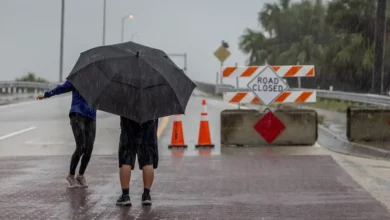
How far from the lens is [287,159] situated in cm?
1521

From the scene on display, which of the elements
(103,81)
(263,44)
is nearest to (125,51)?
(103,81)

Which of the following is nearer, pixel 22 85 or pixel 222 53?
pixel 22 85

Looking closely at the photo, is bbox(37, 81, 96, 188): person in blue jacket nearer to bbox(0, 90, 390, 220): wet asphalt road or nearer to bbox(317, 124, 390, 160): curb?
bbox(0, 90, 390, 220): wet asphalt road

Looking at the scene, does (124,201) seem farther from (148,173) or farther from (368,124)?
(368,124)

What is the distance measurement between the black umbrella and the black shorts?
298mm

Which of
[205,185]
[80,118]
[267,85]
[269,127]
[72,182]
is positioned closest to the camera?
[80,118]

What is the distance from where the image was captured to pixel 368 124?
18.6 meters

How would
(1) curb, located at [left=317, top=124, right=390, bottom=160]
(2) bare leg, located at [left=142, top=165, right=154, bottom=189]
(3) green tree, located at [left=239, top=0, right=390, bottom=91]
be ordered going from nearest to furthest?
(2) bare leg, located at [left=142, top=165, right=154, bottom=189]
(1) curb, located at [left=317, top=124, right=390, bottom=160]
(3) green tree, located at [left=239, top=0, right=390, bottom=91]

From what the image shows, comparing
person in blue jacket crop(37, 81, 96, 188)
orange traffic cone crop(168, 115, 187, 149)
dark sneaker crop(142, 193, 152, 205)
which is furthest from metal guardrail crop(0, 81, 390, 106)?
dark sneaker crop(142, 193, 152, 205)

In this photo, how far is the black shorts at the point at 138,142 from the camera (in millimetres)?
9797

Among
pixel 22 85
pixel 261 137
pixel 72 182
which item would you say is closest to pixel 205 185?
pixel 72 182

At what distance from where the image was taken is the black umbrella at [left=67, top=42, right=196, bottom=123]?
31.2ft

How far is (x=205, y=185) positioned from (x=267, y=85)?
648 centimetres

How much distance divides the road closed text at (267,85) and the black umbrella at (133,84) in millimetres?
8172
